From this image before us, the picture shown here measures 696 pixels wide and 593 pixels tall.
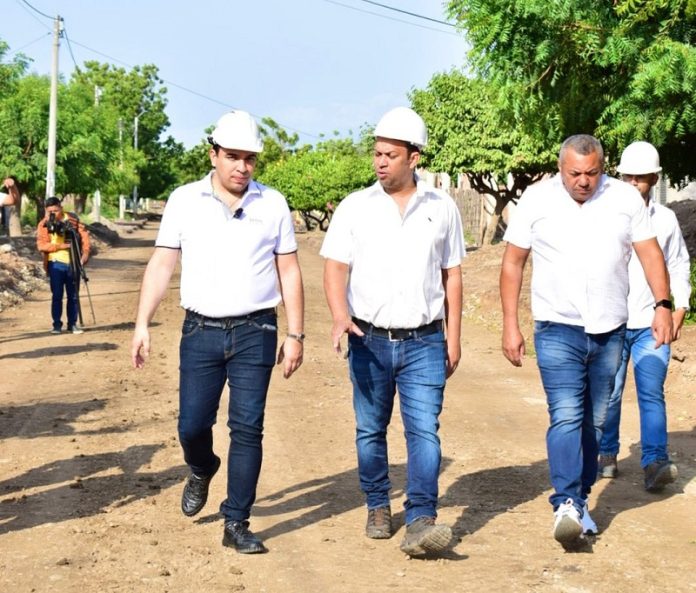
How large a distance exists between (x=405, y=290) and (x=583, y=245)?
2.90ft

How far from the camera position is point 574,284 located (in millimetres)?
6371

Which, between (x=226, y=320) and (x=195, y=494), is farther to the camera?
(x=195, y=494)

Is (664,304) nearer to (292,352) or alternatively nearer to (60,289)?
(292,352)

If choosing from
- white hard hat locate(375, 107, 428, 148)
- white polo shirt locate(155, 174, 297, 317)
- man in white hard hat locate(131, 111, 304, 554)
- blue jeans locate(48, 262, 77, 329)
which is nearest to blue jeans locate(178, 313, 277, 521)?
man in white hard hat locate(131, 111, 304, 554)

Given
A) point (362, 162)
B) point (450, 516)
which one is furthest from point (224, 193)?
point (362, 162)

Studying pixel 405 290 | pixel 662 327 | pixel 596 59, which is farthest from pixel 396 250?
pixel 596 59

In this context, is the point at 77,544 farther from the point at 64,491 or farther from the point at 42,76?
the point at 42,76

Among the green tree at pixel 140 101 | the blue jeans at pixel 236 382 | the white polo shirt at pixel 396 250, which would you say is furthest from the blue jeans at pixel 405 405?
the green tree at pixel 140 101

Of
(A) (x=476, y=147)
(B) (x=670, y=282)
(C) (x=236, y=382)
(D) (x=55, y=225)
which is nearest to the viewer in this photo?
(C) (x=236, y=382)

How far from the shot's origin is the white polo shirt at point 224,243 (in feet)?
20.3

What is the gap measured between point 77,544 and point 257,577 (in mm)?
1101

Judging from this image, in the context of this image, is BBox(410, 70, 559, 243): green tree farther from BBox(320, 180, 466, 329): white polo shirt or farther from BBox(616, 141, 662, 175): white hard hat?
BBox(320, 180, 466, 329): white polo shirt

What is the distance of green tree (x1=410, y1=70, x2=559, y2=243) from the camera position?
35.9 metres

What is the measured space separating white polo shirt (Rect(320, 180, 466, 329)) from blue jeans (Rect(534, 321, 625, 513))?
1.91ft
